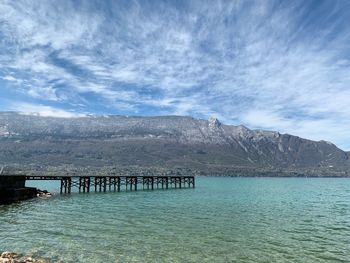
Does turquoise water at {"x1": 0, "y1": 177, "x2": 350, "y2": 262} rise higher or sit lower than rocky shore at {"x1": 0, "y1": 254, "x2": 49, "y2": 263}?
lower

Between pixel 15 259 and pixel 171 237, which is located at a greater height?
pixel 15 259

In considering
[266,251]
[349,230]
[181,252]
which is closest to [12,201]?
[181,252]

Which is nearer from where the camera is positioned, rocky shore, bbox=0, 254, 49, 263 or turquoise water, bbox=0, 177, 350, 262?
rocky shore, bbox=0, 254, 49, 263

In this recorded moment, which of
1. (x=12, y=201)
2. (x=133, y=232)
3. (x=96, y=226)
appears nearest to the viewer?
(x=133, y=232)

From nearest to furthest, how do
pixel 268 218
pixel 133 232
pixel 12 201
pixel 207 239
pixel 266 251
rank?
pixel 266 251
pixel 207 239
pixel 133 232
pixel 268 218
pixel 12 201

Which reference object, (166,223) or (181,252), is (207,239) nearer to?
(181,252)

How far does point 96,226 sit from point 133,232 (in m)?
5.13

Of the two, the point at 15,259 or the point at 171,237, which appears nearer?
the point at 15,259

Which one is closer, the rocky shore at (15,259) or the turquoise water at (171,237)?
the rocky shore at (15,259)

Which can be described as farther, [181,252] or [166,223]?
[166,223]

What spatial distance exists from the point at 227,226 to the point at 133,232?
1052 centimetres

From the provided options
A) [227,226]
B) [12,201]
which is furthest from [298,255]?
[12,201]

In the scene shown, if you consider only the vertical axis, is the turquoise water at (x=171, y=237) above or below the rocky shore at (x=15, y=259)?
below

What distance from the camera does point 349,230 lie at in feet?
119
